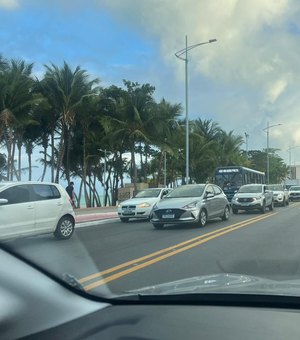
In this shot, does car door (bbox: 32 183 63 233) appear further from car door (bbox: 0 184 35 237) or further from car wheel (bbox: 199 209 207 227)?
car wheel (bbox: 199 209 207 227)

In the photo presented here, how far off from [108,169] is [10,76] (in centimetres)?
1947

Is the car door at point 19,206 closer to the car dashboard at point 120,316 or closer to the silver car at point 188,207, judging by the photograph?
the silver car at point 188,207

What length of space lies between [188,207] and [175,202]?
0.48m

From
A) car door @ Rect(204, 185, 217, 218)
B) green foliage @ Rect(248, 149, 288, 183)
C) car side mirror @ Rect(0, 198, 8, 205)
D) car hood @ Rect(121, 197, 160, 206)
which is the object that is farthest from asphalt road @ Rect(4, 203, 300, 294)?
green foliage @ Rect(248, 149, 288, 183)

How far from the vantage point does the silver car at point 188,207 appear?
632 inches

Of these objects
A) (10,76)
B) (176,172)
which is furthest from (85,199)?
(10,76)

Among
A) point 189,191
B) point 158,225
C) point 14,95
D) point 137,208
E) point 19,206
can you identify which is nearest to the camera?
point 19,206

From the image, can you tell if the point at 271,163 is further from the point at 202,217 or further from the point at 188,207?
the point at 188,207

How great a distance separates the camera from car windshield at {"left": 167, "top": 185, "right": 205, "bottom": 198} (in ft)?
57.1

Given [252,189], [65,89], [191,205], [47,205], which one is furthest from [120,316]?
[65,89]

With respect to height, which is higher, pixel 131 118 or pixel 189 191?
pixel 131 118

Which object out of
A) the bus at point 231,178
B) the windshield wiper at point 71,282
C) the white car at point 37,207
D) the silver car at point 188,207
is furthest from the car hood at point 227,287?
the bus at point 231,178

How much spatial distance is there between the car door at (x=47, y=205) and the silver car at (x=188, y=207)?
4.02 metres

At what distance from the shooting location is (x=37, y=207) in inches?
479
